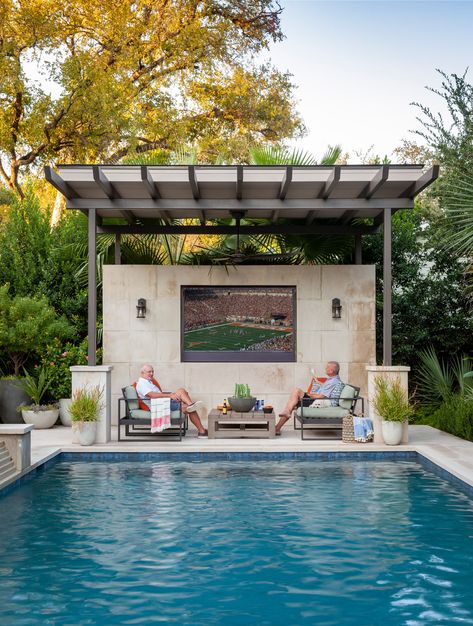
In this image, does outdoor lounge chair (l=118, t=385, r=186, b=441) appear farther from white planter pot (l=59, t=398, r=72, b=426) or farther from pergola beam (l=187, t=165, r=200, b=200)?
pergola beam (l=187, t=165, r=200, b=200)

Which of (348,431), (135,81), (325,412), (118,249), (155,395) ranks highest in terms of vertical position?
(135,81)

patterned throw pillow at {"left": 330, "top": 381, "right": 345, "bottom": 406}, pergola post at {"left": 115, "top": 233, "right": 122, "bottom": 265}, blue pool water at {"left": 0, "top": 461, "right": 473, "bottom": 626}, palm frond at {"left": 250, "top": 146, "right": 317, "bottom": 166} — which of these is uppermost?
palm frond at {"left": 250, "top": 146, "right": 317, "bottom": 166}

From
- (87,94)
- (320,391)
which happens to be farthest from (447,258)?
(87,94)

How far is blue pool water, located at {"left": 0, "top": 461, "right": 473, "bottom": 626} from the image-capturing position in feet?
13.7

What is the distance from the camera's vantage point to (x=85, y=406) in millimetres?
9438

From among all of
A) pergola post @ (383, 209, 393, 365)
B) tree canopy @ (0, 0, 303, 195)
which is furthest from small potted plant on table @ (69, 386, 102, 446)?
tree canopy @ (0, 0, 303, 195)

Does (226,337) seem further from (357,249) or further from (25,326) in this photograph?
(25,326)

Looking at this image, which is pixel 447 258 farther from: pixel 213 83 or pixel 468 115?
pixel 213 83

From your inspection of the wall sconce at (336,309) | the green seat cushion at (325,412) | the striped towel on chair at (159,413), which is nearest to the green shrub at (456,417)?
the green seat cushion at (325,412)

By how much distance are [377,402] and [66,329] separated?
5.65 m

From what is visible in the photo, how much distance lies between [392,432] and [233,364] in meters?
3.17

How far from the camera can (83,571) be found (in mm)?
4816

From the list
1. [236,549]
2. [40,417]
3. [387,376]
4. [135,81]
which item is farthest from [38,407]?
[135,81]

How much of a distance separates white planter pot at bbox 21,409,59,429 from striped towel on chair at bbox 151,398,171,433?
2677 millimetres
